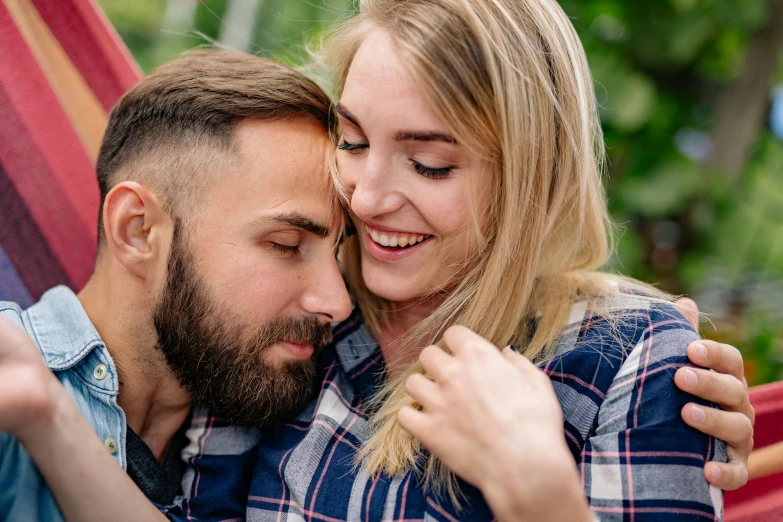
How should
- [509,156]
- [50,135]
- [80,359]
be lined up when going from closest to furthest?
[509,156] → [80,359] → [50,135]

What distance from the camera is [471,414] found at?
1.08m

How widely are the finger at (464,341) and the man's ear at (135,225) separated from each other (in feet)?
2.09

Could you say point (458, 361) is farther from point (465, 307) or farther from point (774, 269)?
point (774, 269)

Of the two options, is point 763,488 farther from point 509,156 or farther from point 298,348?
point 298,348

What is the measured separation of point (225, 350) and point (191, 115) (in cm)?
49

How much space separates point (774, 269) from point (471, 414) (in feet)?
10.9

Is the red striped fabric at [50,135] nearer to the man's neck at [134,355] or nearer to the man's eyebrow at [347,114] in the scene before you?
the man's neck at [134,355]

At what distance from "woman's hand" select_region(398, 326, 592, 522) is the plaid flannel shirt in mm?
147

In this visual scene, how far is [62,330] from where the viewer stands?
1418 millimetres

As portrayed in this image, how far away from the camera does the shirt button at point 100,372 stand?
1.39 meters

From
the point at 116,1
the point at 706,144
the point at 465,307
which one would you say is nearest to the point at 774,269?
the point at 706,144

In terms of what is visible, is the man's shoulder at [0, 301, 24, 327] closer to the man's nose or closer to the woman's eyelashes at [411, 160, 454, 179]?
the man's nose

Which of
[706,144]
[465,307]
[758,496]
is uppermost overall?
[465,307]

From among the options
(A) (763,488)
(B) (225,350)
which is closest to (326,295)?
(B) (225,350)
